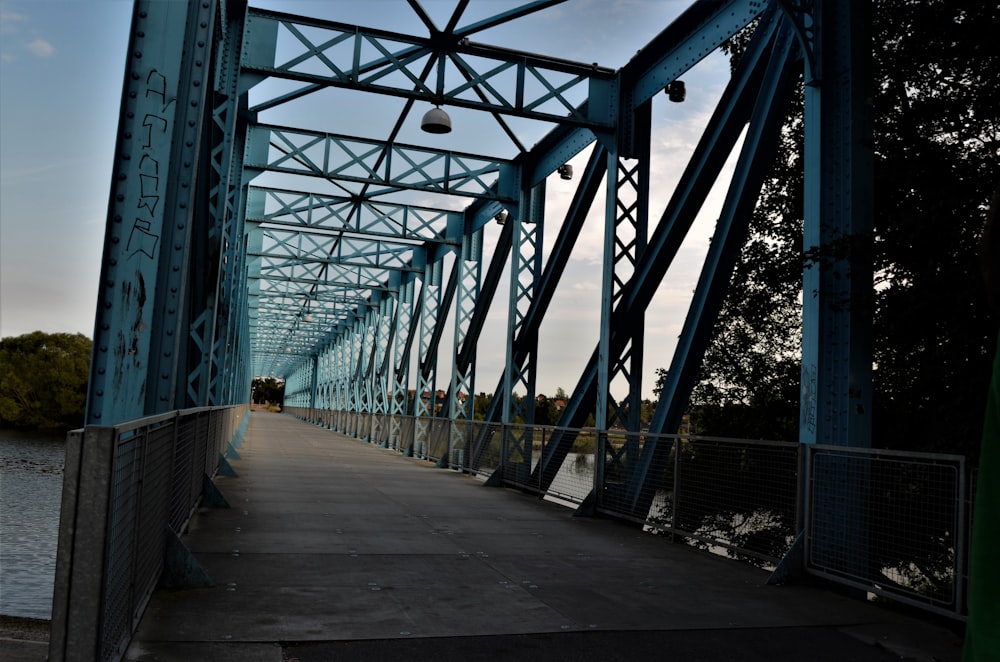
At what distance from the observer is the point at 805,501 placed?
7.11 meters

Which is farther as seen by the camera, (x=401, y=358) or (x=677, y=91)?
(x=401, y=358)

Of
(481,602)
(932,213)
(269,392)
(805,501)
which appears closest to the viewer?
(481,602)

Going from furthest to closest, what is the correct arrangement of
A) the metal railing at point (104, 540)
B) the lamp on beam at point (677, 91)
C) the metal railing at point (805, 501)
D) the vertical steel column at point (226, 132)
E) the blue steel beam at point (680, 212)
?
the lamp on beam at point (677, 91), the vertical steel column at point (226, 132), the blue steel beam at point (680, 212), the metal railing at point (805, 501), the metal railing at point (104, 540)

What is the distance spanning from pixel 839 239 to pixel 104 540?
6.46m

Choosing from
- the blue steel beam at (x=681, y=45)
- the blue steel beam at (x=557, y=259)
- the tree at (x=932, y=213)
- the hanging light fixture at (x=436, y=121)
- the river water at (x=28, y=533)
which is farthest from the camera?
the blue steel beam at (x=557, y=259)

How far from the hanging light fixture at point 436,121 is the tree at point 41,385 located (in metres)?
37.7

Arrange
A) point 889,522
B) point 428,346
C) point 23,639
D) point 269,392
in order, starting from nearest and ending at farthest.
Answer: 1. point 23,639
2. point 889,522
3. point 428,346
4. point 269,392

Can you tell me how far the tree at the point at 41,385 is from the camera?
43.8 metres

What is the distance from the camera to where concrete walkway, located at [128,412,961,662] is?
4770 mm

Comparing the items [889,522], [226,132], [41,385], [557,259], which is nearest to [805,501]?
[889,522]

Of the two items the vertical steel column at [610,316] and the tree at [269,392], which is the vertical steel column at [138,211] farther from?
the tree at [269,392]

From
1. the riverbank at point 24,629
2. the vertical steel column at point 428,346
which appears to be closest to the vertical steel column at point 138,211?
the riverbank at point 24,629

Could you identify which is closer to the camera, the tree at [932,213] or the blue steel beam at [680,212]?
the tree at [932,213]

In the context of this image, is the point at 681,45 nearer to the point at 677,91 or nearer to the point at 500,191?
the point at 677,91
